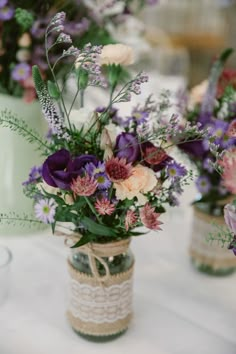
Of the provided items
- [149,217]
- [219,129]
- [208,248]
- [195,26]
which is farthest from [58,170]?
[195,26]

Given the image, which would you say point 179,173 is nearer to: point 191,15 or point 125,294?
point 125,294

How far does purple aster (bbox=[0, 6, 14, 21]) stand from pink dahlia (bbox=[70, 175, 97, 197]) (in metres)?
0.40

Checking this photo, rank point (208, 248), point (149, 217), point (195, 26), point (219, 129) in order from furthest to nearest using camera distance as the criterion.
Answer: point (195, 26), point (208, 248), point (219, 129), point (149, 217)

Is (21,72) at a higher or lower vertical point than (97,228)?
higher

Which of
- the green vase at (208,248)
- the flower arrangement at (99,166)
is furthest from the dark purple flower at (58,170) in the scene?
the green vase at (208,248)

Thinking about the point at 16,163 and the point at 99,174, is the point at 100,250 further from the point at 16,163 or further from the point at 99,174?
the point at 16,163

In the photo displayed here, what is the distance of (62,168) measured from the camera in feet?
1.99

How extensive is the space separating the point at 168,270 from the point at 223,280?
0.33 feet

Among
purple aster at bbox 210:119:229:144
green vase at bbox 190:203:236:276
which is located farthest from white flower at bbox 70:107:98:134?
green vase at bbox 190:203:236:276

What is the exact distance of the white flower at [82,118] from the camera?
2.12 feet

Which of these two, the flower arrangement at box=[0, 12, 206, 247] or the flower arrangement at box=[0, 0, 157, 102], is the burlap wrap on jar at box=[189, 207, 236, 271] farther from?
the flower arrangement at box=[0, 0, 157, 102]

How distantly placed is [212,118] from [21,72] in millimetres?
343

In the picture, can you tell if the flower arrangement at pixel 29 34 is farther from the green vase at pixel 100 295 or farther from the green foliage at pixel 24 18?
the green vase at pixel 100 295

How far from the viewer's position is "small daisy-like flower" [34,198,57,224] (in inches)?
25.4
